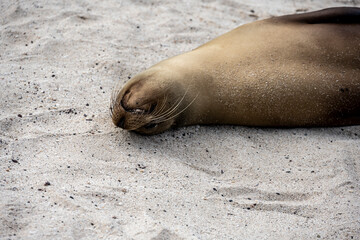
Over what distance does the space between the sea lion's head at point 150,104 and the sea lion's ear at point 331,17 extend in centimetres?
131

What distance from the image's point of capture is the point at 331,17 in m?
3.91

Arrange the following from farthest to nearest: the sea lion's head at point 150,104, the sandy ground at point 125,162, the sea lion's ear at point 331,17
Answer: the sea lion's ear at point 331,17
the sea lion's head at point 150,104
the sandy ground at point 125,162

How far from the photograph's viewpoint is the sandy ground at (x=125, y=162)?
258 centimetres

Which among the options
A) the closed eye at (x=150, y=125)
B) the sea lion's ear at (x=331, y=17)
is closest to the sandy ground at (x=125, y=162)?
the closed eye at (x=150, y=125)

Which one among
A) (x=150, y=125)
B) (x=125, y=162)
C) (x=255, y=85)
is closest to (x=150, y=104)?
(x=150, y=125)

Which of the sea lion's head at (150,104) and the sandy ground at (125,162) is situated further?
the sea lion's head at (150,104)

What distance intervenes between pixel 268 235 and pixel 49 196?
1212 mm

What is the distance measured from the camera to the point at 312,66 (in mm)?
3572

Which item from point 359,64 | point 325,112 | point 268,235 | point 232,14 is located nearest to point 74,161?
point 268,235

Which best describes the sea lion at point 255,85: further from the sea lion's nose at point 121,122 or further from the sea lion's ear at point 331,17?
the sea lion's ear at point 331,17

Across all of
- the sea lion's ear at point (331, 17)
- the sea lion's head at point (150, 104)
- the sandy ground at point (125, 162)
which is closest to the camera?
the sandy ground at point (125, 162)

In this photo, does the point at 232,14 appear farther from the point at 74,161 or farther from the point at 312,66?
the point at 74,161

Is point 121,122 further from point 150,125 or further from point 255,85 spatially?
point 255,85

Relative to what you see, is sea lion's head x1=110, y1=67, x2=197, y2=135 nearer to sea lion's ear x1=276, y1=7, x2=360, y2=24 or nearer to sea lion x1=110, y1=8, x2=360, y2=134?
sea lion x1=110, y1=8, x2=360, y2=134
